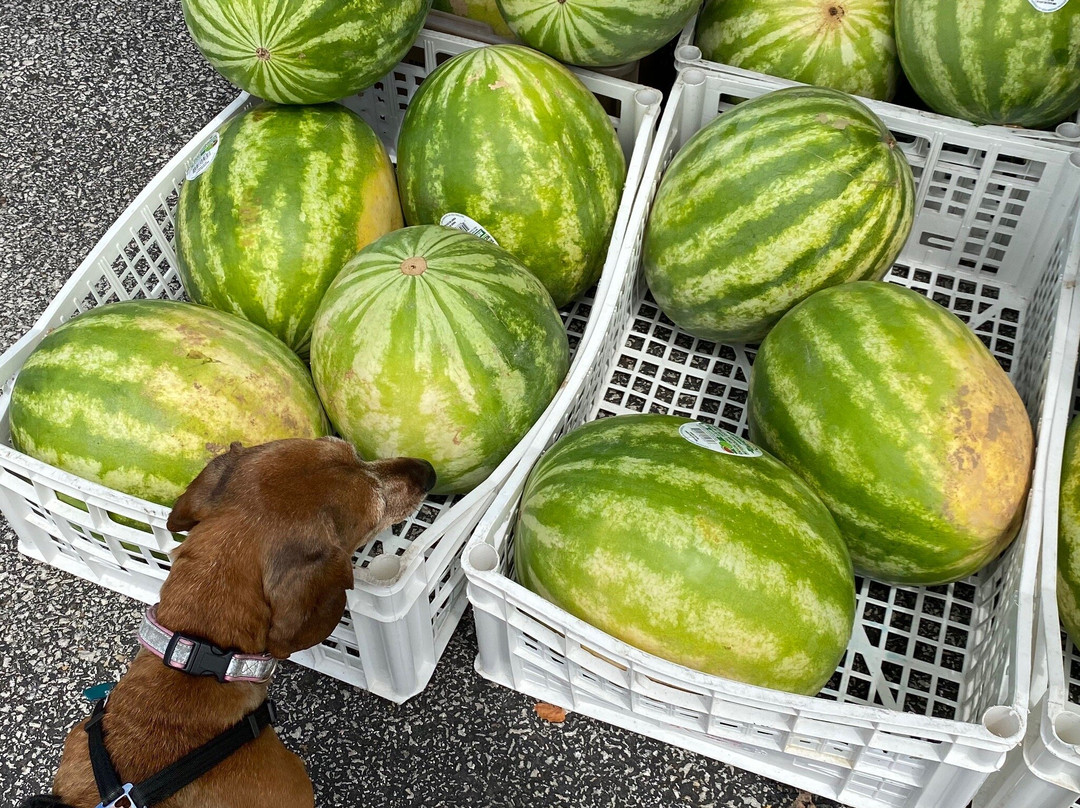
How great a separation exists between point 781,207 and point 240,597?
137cm

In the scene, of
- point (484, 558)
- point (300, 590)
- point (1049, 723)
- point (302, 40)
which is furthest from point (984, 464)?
point (302, 40)

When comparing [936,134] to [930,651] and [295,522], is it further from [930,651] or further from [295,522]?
[295,522]

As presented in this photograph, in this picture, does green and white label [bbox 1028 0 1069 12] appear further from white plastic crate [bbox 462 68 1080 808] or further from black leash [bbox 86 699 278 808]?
black leash [bbox 86 699 278 808]

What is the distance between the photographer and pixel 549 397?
211cm

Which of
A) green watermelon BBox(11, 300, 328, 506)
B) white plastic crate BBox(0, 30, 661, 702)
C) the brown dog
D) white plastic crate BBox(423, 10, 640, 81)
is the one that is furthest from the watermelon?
the brown dog

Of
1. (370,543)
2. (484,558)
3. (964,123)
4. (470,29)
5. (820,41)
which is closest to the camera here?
(484,558)

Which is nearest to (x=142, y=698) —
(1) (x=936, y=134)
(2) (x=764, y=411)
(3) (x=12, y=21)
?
(2) (x=764, y=411)

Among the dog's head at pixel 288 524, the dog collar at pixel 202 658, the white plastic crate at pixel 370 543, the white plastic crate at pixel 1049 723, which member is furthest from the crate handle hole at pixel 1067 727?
the dog collar at pixel 202 658

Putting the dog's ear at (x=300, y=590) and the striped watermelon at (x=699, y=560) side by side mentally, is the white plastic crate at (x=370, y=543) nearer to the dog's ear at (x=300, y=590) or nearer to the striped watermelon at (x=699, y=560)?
the dog's ear at (x=300, y=590)

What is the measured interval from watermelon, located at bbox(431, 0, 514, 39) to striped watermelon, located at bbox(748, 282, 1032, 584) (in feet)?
4.03

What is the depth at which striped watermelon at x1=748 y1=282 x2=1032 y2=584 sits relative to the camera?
183 cm

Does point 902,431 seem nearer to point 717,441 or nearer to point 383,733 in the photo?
point 717,441

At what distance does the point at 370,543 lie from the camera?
1.88m

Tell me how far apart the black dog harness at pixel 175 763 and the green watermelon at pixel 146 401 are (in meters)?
0.39
